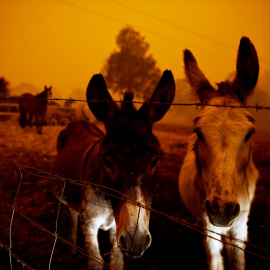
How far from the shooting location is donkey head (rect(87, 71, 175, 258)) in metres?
1.64

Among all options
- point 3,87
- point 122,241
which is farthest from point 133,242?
point 3,87

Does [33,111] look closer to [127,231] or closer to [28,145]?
[28,145]

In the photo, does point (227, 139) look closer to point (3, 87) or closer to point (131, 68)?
point (131, 68)

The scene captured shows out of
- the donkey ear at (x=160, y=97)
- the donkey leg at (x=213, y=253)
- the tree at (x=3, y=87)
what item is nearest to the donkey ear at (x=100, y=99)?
the donkey ear at (x=160, y=97)

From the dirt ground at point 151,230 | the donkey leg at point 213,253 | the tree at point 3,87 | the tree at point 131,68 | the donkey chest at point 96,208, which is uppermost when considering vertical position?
the tree at point 131,68

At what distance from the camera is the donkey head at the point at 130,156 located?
164 cm

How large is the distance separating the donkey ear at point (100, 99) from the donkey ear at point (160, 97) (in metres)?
0.31

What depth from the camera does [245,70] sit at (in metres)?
2.38

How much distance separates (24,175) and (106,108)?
523cm

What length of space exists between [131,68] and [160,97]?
77.6 ft

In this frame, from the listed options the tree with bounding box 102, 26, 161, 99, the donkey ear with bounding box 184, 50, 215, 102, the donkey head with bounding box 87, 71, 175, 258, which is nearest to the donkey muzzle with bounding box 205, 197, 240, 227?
the donkey head with bounding box 87, 71, 175, 258

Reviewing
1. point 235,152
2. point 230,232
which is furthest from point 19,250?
point 235,152

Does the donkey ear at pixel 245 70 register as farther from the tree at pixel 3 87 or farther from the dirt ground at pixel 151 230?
the tree at pixel 3 87

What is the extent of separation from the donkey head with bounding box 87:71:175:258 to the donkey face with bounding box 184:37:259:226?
483 mm
